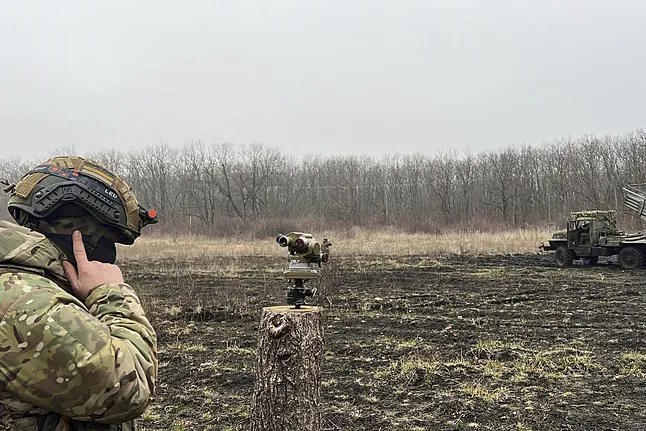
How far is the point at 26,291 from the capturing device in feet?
4.59

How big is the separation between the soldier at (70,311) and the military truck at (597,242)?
57.7 feet

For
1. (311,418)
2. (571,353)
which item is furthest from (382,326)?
(311,418)

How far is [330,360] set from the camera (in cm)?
681

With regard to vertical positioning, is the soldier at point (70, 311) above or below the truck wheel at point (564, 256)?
above

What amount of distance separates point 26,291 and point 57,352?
0.17m

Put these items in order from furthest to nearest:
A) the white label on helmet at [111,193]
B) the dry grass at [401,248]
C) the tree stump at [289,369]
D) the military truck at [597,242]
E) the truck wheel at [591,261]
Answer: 1. the dry grass at [401,248]
2. the truck wheel at [591,261]
3. the military truck at [597,242]
4. the tree stump at [289,369]
5. the white label on helmet at [111,193]

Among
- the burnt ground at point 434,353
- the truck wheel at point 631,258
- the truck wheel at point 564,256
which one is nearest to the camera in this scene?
the burnt ground at point 434,353

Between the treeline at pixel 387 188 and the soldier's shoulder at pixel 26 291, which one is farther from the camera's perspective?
the treeline at pixel 387 188

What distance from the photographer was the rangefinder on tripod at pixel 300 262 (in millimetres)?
2896

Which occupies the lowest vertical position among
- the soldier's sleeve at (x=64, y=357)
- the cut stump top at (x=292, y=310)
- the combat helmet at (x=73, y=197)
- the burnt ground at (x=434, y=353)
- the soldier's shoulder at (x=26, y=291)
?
the burnt ground at (x=434, y=353)

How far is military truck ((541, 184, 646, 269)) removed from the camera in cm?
1659

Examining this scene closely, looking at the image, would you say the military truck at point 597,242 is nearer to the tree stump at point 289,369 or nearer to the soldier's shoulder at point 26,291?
the tree stump at point 289,369

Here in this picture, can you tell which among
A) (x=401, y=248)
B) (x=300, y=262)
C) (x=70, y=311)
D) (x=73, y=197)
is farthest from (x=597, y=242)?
(x=70, y=311)

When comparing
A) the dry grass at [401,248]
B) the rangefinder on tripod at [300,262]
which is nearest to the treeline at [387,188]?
the dry grass at [401,248]
